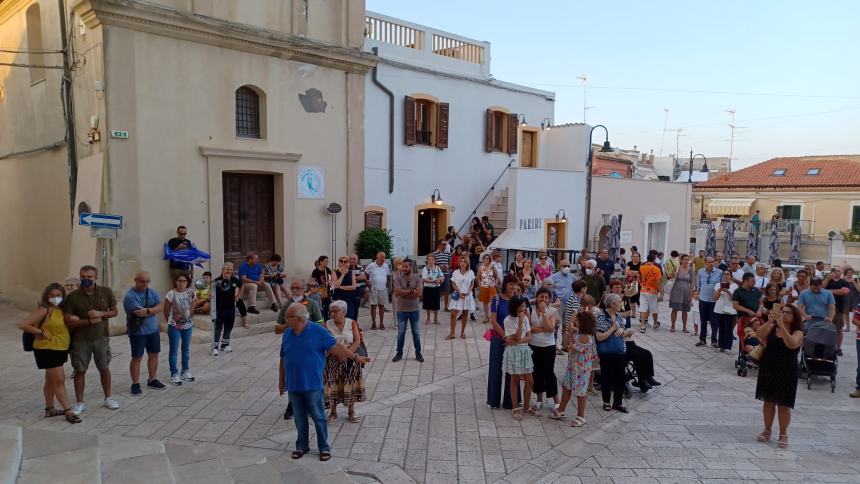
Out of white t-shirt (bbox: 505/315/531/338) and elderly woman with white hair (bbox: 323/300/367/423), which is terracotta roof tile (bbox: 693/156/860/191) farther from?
elderly woman with white hair (bbox: 323/300/367/423)

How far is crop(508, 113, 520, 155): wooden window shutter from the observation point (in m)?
20.8

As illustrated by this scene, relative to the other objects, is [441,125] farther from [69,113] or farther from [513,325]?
[513,325]

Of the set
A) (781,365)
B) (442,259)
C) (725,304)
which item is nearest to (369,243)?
(442,259)

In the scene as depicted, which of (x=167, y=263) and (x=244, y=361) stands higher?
(x=167, y=263)

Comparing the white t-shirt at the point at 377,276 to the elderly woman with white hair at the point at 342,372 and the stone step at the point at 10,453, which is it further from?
the stone step at the point at 10,453

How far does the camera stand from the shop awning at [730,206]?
3922 cm

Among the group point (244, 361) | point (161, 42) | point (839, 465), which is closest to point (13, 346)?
point (244, 361)

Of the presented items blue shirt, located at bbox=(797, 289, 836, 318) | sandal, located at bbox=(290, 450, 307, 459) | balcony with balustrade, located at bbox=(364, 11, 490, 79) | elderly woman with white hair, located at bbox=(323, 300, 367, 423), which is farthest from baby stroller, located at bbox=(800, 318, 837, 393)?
balcony with balustrade, located at bbox=(364, 11, 490, 79)

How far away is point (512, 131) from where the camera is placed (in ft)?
68.7

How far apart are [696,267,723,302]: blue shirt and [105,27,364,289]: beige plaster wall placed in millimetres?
8247

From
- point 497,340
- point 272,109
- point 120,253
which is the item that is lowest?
point 497,340

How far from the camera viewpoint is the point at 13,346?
37.7 feet

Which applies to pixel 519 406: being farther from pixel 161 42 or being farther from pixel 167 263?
pixel 161 42

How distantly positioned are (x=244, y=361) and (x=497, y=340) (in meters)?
4.71
